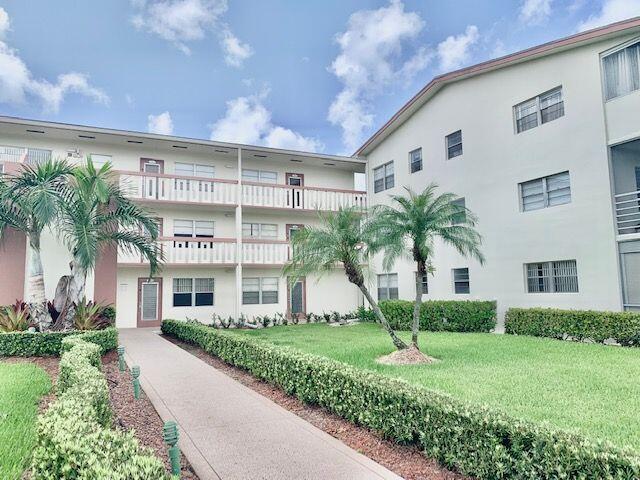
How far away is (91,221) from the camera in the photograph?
1171 cm

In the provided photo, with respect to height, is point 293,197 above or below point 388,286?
above

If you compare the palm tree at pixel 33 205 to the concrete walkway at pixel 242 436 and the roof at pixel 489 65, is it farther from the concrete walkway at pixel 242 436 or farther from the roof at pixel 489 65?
the roof at pixel 489 65

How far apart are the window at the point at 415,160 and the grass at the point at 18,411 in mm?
15905

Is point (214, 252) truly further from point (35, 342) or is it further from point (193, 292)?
point (35, 342)

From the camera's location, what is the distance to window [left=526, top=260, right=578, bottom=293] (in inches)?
523

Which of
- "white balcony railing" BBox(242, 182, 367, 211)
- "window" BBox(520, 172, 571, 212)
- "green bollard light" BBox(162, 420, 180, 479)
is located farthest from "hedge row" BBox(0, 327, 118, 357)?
"window" BBox(520, 172, 571, 212)

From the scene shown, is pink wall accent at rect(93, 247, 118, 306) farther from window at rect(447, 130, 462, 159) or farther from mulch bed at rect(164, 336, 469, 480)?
window at rect(447, 130, 462, 159)

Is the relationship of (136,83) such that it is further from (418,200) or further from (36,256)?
(418,200)

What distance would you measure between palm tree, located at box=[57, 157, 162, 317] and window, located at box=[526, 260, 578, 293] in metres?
12.2

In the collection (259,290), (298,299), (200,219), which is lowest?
(298,299)

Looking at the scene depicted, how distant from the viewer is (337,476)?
4.43 metres

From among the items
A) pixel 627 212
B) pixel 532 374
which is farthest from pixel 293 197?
pixel 532 374

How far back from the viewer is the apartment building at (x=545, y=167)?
12.2m

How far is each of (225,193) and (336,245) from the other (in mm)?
10725
